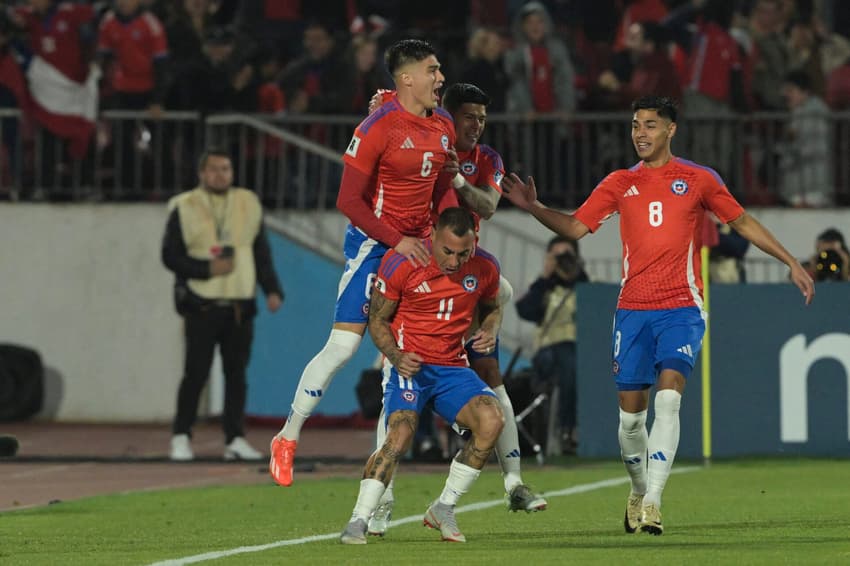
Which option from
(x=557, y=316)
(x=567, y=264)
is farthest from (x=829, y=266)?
(x=557, y=316)

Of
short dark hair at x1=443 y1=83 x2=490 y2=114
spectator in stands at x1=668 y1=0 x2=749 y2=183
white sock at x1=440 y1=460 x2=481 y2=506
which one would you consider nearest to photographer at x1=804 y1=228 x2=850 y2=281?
spectator in stands at x1=668 y1=0 x2=749 y2=183

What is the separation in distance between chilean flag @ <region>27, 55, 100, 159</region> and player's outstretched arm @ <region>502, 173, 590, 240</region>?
11305mm

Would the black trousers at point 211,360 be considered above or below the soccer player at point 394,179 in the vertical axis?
below

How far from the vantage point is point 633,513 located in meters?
11.3

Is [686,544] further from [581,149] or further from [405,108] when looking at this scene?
[581,149]

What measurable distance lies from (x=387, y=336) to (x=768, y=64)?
13122 millimetres

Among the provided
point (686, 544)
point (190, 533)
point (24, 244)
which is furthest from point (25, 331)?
point (686, 544)

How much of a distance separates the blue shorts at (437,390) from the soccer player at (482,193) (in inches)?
25.8

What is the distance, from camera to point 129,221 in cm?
2262

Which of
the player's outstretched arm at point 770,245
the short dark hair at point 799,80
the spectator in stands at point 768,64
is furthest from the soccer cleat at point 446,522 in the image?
the spectator in stands at point 768,64

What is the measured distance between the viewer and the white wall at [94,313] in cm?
2270

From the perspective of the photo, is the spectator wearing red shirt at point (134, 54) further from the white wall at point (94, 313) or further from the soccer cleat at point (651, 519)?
the soccer cleat at point (651, 519)

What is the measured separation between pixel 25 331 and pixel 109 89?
2897 mm

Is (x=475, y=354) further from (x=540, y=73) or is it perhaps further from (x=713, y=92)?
(x=713, y=92)
